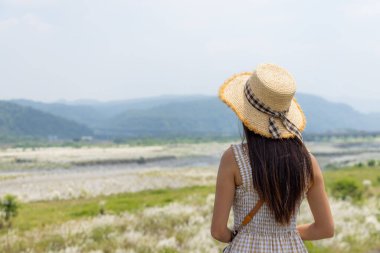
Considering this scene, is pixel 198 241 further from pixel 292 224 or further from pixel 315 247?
pixel 292 224

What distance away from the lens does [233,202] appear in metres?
3.28

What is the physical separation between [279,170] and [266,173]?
11 centimetres

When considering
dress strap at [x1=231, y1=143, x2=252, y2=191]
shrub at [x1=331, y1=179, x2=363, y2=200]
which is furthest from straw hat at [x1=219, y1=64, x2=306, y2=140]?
shrub at [x1=331, y1=179, x2=363, y2=200]

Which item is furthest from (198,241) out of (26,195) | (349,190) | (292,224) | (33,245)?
(26,195)

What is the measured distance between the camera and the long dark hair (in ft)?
10.2

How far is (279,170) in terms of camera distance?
10.3ft

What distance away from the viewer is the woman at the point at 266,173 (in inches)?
122

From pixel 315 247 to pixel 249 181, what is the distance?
6.78 meters

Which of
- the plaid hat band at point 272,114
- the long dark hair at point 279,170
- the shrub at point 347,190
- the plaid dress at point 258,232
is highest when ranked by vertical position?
the plaid hat band at point 272,114

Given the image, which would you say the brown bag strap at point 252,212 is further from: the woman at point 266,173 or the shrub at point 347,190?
the shrub at point 347,190

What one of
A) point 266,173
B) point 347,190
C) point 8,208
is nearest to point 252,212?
point 266,173

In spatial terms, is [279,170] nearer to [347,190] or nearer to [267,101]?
[267,101]

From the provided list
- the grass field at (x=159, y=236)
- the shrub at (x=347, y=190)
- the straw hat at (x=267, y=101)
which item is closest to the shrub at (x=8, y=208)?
the grass field at (x=159, y=236)

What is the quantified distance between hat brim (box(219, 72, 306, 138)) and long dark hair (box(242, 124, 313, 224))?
2.7 inches
